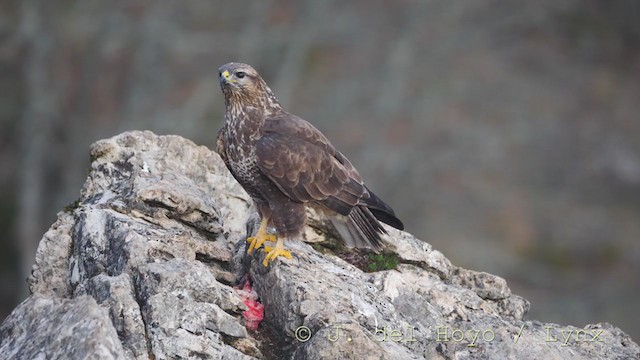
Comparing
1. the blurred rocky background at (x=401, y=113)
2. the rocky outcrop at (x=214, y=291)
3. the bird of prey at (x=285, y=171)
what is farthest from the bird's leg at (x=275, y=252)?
the blurred rocky background at (x=401, y=113)

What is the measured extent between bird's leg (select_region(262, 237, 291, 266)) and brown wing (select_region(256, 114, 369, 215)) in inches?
25.8

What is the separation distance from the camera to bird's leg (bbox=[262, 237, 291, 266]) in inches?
369

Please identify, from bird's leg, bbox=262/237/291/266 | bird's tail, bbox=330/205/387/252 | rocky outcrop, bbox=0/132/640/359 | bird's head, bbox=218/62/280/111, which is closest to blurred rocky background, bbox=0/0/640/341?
rocky outcrop, bbox=0/132/640/359

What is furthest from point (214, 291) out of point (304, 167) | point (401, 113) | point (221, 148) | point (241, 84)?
point (401, 113)

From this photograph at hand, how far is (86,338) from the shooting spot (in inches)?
305

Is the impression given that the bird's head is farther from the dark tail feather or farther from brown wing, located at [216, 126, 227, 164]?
the dark tail feather

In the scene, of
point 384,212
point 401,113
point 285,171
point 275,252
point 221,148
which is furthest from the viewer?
point 401,113

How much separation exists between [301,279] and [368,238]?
1.43 m

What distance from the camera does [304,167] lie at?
1015 cm

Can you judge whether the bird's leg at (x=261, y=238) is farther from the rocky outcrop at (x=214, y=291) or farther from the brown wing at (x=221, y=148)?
the brown wing at (x=221, y=148)

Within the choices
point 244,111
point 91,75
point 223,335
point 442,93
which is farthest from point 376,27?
point 223,335

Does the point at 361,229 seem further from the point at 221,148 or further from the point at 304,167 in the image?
the point at 221,148

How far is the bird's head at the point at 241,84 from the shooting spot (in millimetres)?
10336

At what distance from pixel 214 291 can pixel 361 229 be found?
200cm
